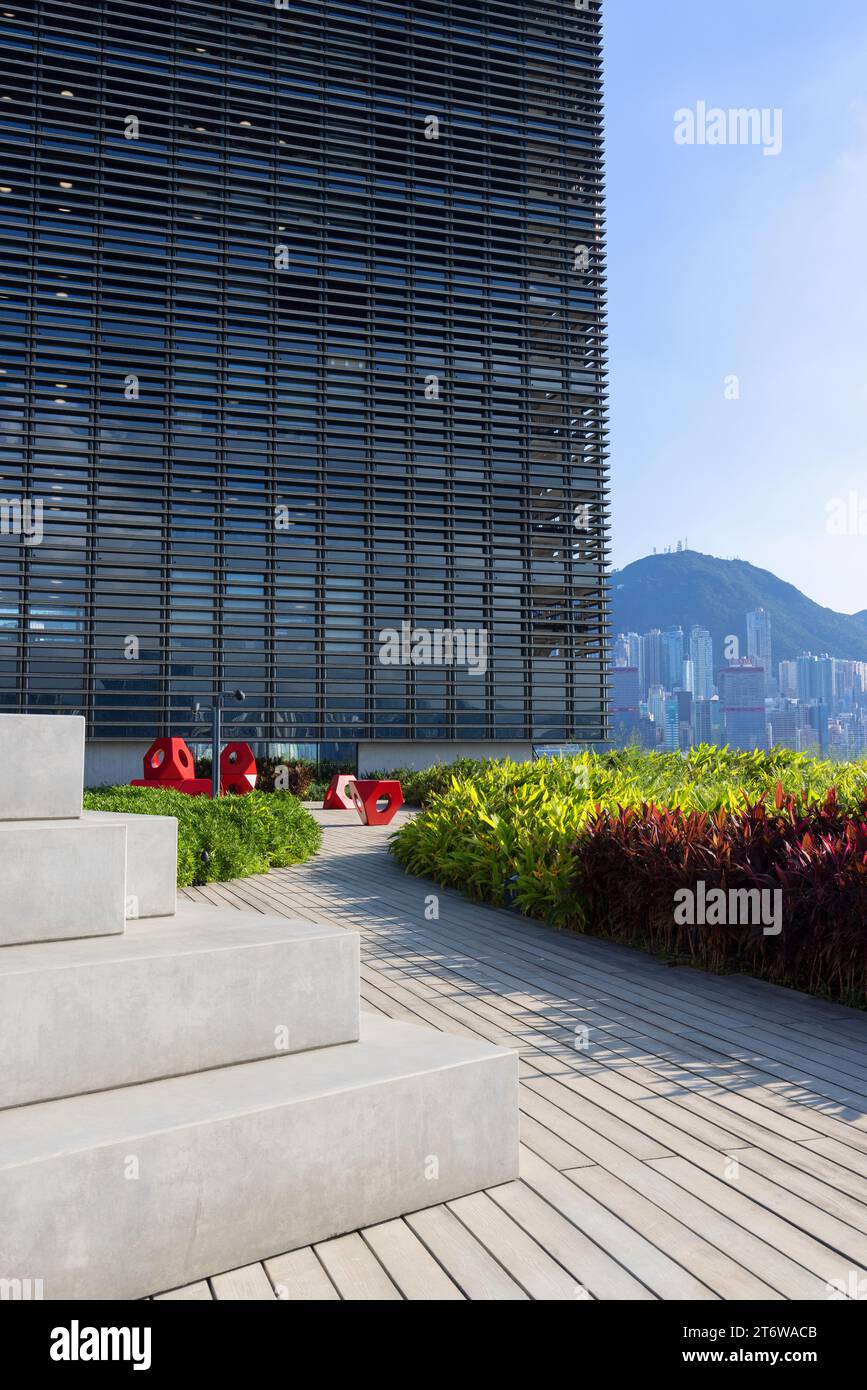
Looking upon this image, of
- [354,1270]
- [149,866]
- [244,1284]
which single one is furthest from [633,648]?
[244,1284]

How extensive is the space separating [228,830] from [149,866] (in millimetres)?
6749

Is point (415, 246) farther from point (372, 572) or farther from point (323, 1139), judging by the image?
point (323, 1139)

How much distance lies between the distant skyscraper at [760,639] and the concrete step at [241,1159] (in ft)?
500

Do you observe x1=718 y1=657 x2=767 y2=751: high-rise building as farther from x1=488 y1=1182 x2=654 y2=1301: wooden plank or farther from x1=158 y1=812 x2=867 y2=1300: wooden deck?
x1=488 y1=1182 x2=654 y2=1301: wooden plank

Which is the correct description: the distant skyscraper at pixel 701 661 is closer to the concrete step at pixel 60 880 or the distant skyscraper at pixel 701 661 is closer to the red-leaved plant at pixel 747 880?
the red-leaved plant at pixel 747 880

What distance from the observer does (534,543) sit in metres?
28.3

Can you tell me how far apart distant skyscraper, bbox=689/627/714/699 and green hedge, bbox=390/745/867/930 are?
129m

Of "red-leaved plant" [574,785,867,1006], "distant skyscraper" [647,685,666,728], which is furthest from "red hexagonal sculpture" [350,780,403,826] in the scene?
"distant skyscraper" [647,685,666,728]

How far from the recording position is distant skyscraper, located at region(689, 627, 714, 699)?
14262 cm

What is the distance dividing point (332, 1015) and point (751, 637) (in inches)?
7528

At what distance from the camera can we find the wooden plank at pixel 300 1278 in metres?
2.42

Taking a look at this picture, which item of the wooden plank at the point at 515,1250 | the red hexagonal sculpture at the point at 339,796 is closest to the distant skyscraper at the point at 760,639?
the red hexagonal sculpture at the point at 339,796

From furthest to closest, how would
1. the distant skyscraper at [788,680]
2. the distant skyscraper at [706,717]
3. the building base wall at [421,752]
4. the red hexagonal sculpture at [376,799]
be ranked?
the distant skyscraper at [788,680], the distant skyscraper at [706,717], the building base wall at [421,752], the red hexagonal sculpture at [376,799]
